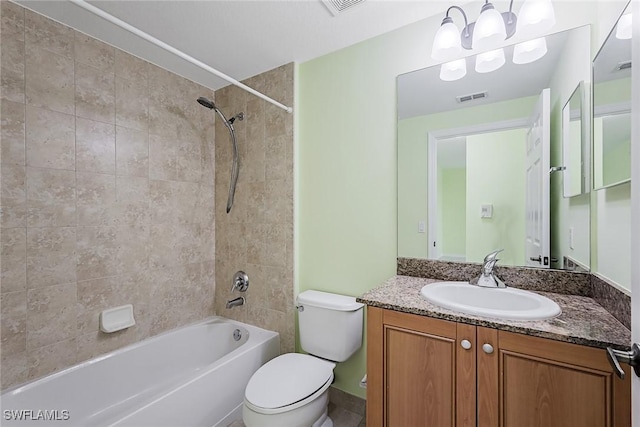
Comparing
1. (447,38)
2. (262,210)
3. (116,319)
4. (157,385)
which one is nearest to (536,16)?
(447,38)

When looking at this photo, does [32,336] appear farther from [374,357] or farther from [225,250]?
[374,357]

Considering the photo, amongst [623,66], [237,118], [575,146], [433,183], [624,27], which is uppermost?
[237,118]

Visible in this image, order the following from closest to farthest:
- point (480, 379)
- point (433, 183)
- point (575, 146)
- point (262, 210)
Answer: point (480, 379) < point (575, 146) < point (433, 183) < point (262, 210)

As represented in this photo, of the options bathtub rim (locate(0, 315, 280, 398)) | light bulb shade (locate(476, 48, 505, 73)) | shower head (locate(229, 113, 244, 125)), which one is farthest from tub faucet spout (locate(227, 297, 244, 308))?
light bulb shade (locate(476, 48, 505, 73))

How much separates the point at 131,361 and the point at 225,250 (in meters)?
0.94

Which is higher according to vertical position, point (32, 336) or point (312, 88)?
point (312, 88)

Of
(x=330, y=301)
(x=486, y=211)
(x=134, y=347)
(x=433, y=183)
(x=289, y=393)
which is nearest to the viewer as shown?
(x=289, y=393)

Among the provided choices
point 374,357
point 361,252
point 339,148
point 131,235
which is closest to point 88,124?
point 131,235

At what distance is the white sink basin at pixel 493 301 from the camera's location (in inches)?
37.4

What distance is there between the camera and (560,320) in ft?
3.02

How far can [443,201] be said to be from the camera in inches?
59.6

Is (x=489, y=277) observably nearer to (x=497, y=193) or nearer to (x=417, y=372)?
(x=497, y=193)

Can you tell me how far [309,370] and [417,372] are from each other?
2.09ft

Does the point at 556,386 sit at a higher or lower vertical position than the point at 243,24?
lower
